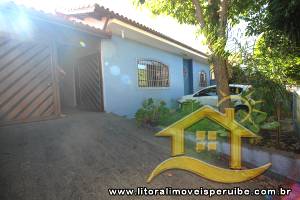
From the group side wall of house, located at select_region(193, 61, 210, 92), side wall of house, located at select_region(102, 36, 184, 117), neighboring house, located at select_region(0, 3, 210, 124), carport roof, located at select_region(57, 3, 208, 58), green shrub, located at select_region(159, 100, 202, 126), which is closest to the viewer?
neighboring house, located at select_region(0, 3, 210, 124)

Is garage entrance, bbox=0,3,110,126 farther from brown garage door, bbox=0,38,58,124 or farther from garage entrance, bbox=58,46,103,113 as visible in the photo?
garage entrance, bbox=58,46,103,113

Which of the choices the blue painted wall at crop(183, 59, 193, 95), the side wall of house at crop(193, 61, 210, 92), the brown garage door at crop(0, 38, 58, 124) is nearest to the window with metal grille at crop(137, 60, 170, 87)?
the blue painted wall at crop(183, 59, 193, 95)

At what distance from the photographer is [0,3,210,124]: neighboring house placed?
206 inches

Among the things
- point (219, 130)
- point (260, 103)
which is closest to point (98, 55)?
point (219, 130)

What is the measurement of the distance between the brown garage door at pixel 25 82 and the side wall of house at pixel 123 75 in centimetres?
187

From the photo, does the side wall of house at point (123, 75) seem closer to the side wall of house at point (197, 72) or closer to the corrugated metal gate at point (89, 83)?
the corrugated metal gate at point (89, 83)

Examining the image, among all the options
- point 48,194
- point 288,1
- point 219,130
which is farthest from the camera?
point 219,130

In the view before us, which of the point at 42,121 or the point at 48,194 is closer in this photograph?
the point at 48,194

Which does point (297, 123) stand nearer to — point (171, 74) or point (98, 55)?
point (98, 55)

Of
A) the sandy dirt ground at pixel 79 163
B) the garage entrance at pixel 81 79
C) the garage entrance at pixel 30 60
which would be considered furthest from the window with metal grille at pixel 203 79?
the sandy dirt ground at pixel 79 163

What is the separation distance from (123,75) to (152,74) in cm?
210

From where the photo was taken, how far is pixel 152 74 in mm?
9836

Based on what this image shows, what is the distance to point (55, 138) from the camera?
444cm

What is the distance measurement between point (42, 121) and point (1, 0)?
2.81 metres
